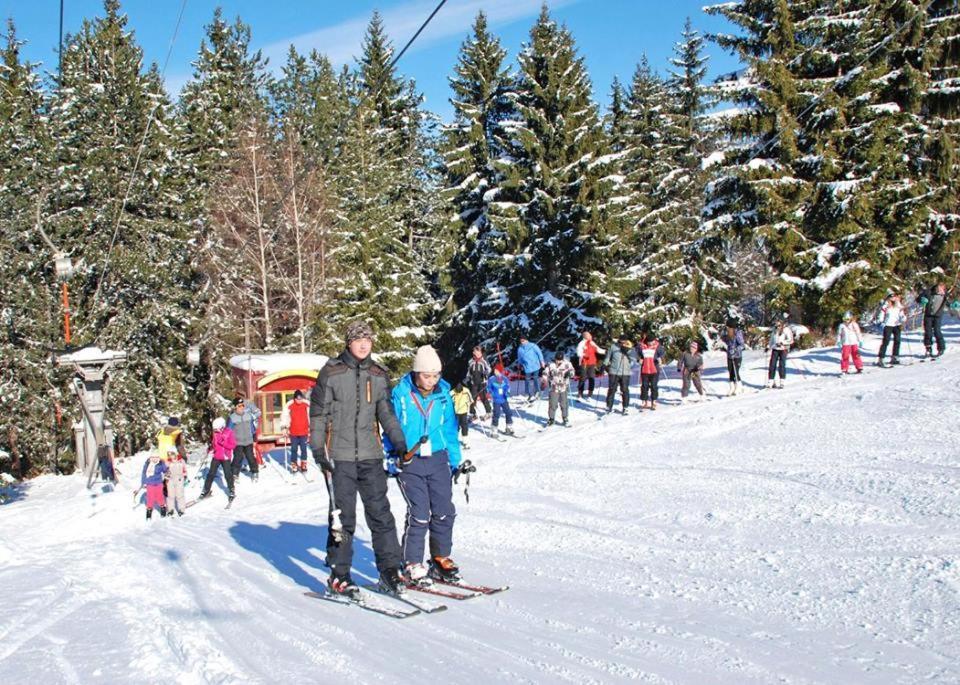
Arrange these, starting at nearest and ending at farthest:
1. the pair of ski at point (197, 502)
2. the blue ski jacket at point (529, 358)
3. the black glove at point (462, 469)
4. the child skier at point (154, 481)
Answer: the black glove at point (462, 469) → the child skier at point (154, 481) → the pair of ski at point (197, 502) → the blue ski jacket at point (529, 358)

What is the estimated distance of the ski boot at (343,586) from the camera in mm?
6285

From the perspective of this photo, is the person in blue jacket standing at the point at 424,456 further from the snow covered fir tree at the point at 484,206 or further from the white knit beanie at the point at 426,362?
the snow covered fir tree at the point at 484,206

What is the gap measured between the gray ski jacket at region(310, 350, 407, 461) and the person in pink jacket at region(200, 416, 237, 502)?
9.89 metres

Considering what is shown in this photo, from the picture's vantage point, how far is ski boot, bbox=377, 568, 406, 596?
247 inches

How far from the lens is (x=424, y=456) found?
6.46 m

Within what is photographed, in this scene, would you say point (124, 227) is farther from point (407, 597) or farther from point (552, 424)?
point (407, 597)

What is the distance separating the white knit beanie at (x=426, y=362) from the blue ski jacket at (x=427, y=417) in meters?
0.15

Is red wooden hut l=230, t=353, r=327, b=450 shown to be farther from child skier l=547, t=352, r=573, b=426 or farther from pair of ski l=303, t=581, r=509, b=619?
pair of ski l=303, t=581, r=509, b=619

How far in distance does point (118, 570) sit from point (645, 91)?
117ft

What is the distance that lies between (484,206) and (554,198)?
4814 millimetres

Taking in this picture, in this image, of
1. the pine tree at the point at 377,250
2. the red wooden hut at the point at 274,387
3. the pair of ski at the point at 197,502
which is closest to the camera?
the pair of ski at the point at 197,502

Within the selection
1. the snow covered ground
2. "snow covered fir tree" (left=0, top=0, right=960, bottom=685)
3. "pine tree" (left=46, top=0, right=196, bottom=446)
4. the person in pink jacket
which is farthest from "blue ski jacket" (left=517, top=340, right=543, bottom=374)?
"pine tree" (left=46, top=0, right=196, bottom=446)

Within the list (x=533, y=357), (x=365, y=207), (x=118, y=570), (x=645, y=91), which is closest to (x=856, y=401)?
(x=533, y=357)

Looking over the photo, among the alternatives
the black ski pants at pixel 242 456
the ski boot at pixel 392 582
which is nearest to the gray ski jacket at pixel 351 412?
the ski boot at pixel 392 582
